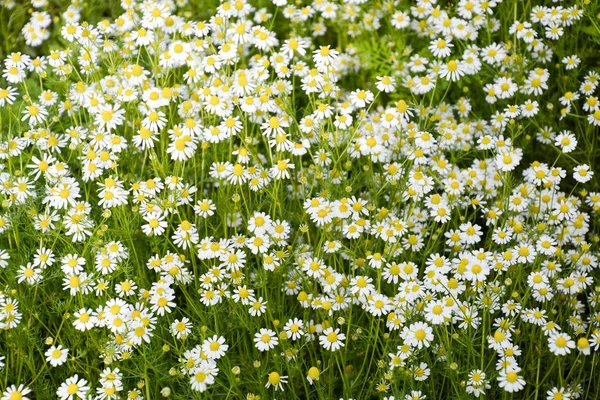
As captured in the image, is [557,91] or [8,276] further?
[557,91]

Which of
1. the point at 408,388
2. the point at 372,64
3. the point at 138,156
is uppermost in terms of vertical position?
the point at 372,64

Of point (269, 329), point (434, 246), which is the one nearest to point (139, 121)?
point (269, 329)

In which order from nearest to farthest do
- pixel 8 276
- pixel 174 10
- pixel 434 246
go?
1. pixel 8 276
2. pixel 434 246
3. pixel 174 10

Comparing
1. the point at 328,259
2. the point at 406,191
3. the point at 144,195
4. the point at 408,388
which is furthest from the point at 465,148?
the point at 144,195

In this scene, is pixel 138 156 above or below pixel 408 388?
above

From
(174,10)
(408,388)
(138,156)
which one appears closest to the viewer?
(408,388)

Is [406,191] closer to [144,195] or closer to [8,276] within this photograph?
[144,195]
